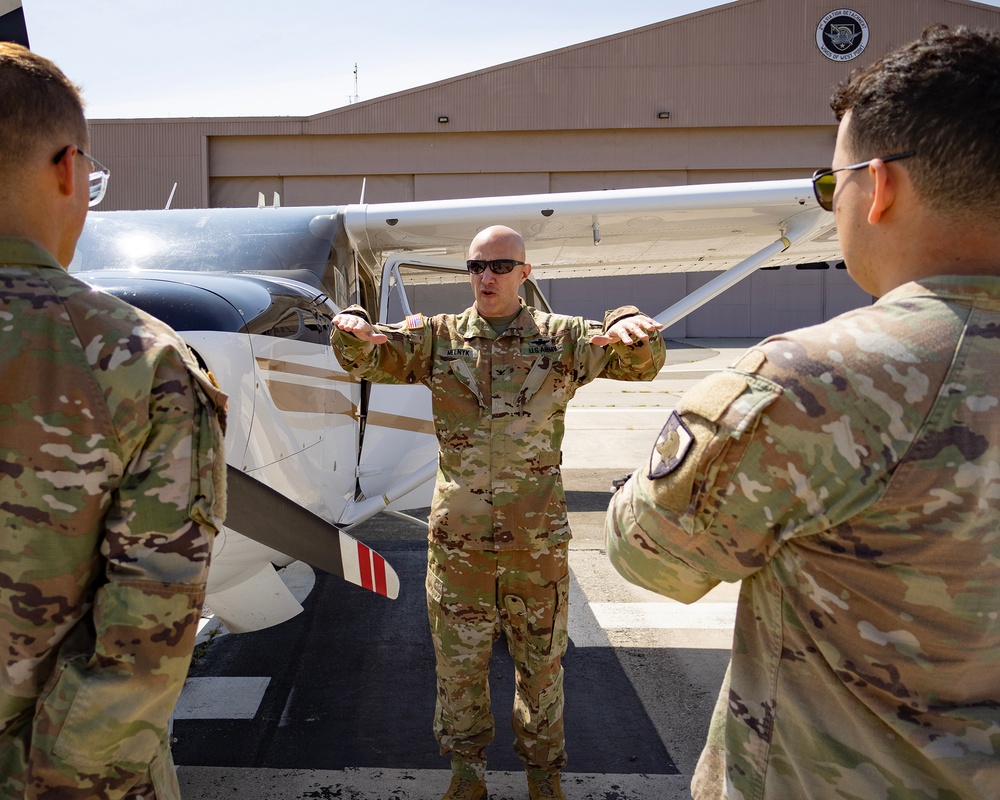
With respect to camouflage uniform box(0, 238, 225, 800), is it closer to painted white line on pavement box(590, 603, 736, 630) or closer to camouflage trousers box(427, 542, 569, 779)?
camouflage trousers box(427, 542, 569, 779)

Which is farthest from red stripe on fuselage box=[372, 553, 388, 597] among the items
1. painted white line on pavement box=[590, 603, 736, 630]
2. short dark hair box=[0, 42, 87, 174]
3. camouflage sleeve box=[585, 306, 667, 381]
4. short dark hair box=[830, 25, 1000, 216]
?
short dark hair box=[830, 25, 1000, 216]

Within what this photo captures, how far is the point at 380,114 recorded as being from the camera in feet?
77.3

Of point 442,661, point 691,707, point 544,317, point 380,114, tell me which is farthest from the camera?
point 380,114

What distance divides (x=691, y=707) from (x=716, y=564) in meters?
2.69

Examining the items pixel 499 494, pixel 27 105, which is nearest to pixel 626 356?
pixel 499 494

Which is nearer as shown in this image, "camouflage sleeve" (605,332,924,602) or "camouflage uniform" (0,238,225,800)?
"camouflage sleeve" (605,332,924,602)

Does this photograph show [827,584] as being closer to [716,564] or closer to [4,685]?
[716,564]

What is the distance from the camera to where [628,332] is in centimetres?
260

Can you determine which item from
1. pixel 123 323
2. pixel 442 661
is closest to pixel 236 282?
pixel 442 661

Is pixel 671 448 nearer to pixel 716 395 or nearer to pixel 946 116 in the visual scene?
pixel 716 395

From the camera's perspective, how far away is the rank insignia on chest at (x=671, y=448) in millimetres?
1061

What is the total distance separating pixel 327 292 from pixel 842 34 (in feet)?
81.3

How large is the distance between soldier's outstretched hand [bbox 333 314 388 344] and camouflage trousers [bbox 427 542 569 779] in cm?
70

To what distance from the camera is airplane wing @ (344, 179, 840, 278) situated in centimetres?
484
